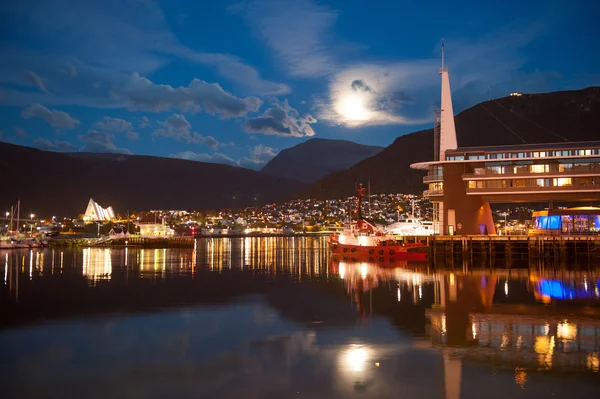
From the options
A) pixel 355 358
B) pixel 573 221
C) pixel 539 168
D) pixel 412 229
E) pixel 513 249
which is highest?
pixel 539 168

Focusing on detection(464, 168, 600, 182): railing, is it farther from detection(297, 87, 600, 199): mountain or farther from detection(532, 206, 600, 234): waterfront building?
detection(297, 87, 600, 199): mountain

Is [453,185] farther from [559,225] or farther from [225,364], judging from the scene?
[225,364]

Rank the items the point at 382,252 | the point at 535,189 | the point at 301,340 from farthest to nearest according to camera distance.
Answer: the point at 535,189
the point at 382,252
the point at 301,340

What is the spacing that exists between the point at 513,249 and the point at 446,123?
1922 cm

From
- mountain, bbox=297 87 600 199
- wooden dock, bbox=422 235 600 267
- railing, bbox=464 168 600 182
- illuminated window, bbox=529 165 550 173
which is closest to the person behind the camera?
wooden dock, bbox=422 235 600 267

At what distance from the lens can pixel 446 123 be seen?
7206 cm

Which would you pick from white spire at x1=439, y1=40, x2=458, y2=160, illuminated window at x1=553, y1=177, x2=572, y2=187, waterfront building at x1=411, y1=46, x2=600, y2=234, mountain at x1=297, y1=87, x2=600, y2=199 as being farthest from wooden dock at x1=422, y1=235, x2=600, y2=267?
mountain at x1=297, y1=87, x2=600, y2=199

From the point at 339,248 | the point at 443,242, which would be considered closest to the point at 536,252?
the point at 443,242

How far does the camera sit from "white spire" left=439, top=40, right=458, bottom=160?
7050 centimetres

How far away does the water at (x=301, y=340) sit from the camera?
1433 centimetres

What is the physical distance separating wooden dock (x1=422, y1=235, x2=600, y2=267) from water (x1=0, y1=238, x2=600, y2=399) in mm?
19992

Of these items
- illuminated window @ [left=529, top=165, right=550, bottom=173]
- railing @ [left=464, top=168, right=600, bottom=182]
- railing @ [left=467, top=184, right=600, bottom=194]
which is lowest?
railing @ [left=467, top=184, right=600, bottom=194]

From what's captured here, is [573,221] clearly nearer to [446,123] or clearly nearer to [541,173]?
[541,173]

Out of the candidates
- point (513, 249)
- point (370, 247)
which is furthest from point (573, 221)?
point (370, 247)
